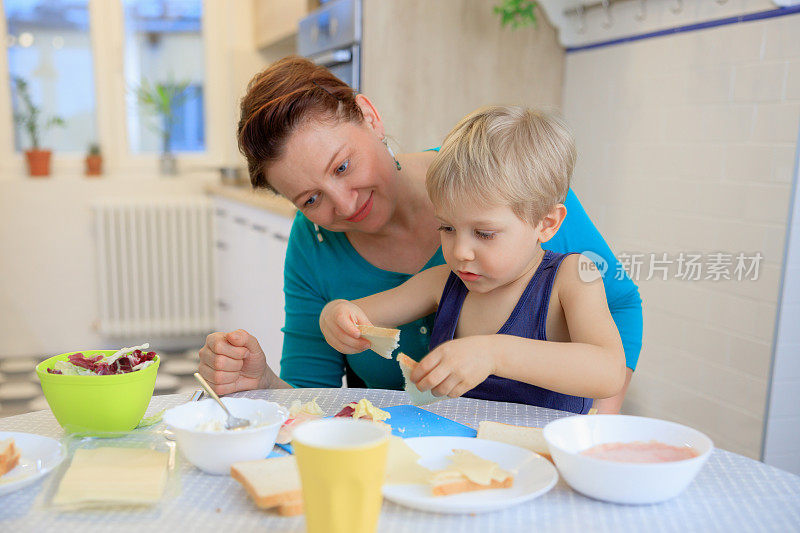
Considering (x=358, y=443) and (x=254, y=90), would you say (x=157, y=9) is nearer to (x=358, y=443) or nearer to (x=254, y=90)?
(x=254, y=90)

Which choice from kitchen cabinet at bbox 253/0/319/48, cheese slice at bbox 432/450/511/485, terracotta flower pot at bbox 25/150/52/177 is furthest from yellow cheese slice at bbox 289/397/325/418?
terracotta flower pot at bbox 25/150/52/177

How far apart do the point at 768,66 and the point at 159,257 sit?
324 centimetres

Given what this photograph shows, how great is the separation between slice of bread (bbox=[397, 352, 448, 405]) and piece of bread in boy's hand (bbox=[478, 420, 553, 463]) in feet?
0.31

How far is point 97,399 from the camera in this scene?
Result: 37.7 inches

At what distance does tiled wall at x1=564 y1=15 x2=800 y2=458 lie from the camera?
1953 millimetres

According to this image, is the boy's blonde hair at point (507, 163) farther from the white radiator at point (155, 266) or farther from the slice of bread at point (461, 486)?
the white radiator at point (155, 266)

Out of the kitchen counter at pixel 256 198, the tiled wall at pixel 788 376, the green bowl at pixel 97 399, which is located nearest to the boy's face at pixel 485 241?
the green bowl at pixel 97 399

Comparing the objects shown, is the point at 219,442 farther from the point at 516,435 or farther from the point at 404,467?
the point at 516,435

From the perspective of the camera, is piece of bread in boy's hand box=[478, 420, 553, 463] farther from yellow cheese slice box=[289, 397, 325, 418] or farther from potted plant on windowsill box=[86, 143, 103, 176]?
potted plant on windowsill box=[86, 143, 103, 176]

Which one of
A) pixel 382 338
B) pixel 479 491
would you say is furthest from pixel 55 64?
pixel 479 491

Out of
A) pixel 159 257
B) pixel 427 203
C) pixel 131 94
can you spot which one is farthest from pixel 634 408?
pixel 131 94

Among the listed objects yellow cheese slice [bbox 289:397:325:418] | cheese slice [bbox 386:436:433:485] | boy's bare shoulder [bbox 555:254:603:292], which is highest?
boy's bare shoulder [bbox 555:254:603:292]

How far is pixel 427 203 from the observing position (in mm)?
1615

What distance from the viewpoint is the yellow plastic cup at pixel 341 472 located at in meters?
0.64
